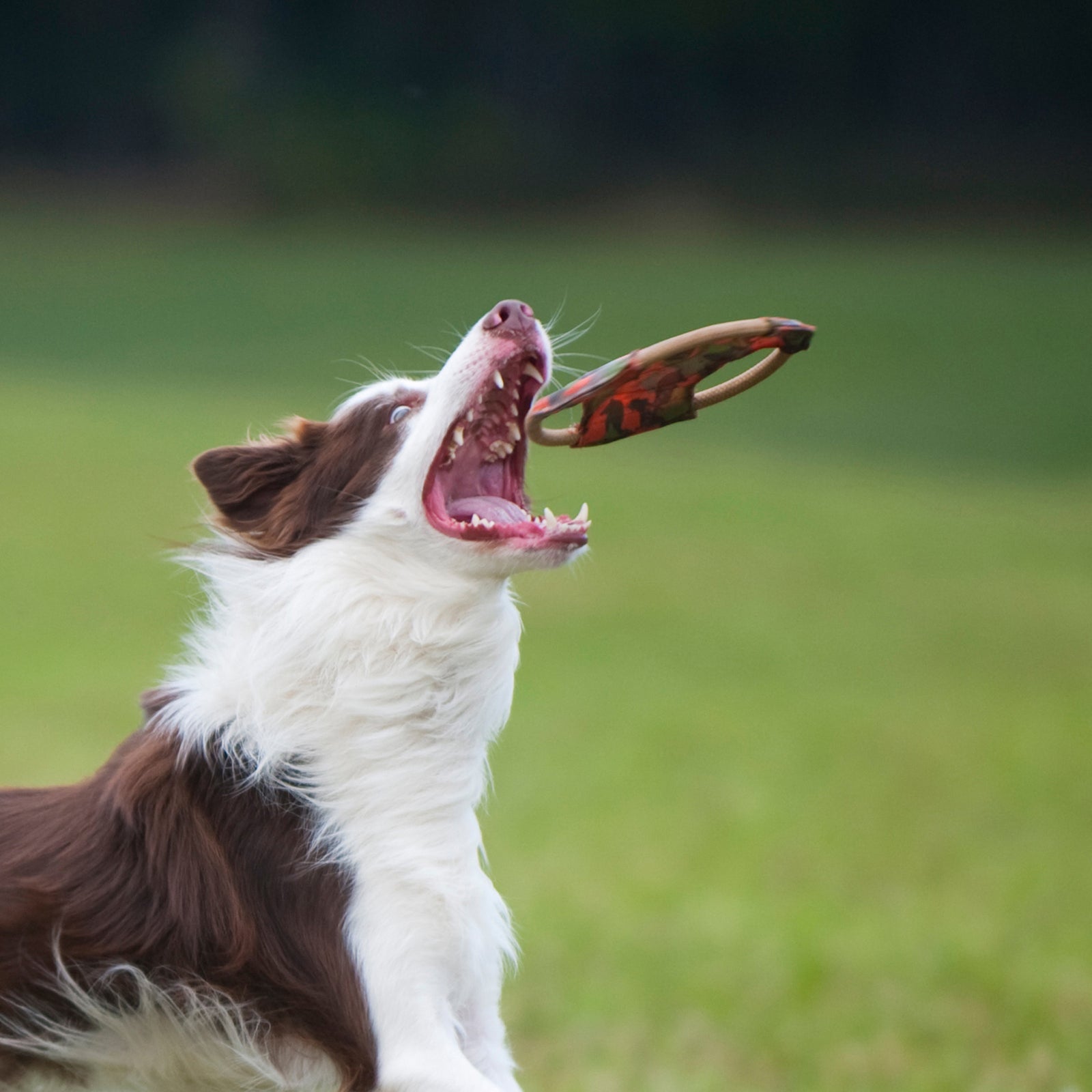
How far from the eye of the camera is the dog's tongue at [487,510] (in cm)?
372

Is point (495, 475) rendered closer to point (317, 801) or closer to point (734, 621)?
point (317, 801)

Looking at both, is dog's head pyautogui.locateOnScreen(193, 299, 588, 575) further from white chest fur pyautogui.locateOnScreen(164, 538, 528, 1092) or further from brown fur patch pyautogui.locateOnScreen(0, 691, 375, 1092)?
brown fur patch pyautogui.locateOnScreen(0, 691, 375, 1092)

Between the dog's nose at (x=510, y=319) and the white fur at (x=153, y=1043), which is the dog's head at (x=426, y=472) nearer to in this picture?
the dog's nose at (x=510, y=319)

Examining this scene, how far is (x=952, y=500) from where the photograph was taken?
792 inches

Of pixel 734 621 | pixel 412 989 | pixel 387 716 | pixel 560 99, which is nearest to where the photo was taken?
pixel 412 989

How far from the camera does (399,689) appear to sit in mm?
3646

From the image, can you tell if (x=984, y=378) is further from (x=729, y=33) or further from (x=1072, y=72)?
(x=729, y=33)

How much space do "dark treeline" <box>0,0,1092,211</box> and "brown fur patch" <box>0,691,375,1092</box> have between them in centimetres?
3501

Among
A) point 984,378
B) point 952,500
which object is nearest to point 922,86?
point 984,378

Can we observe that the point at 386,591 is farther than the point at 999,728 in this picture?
No

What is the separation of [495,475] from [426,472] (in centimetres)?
25

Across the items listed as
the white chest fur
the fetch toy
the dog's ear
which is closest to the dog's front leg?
the white chest fur

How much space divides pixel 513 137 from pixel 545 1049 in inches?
1342

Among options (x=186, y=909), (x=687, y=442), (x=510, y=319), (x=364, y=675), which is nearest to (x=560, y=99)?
(x=687, y=442)
